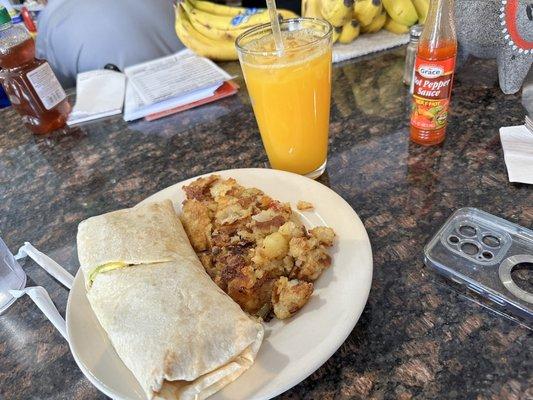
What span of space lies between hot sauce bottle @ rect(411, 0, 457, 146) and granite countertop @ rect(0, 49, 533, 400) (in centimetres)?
15

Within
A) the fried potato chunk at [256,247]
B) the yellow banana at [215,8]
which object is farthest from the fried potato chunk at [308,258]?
the yellow banana at [215,8]

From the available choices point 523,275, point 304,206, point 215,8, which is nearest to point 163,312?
point 304,206

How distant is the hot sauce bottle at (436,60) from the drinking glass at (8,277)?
0.93 m

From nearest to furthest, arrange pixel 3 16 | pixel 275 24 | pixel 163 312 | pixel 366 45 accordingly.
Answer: pixel 163 312 → pixel 275 24 → pixel 3 16 → pixel 366 45

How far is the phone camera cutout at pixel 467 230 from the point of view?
0.72 metres

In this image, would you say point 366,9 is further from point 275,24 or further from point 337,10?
point 275,24

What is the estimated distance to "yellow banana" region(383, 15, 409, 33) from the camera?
145cm

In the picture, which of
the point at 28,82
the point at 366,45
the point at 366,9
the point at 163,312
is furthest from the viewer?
the point at 366,45

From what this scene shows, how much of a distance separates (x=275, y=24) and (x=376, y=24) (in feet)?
2.77

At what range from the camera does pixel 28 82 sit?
1232 millimetres

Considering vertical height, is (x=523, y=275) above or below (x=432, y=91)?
below

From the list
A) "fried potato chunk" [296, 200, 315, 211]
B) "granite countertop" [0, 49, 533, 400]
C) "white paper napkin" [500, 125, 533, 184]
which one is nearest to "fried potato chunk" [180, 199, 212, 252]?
"fried potato chunk" [296, 200, 315, 211]

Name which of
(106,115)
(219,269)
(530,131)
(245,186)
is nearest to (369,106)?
(530,131)

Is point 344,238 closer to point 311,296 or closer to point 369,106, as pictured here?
point 311,296
